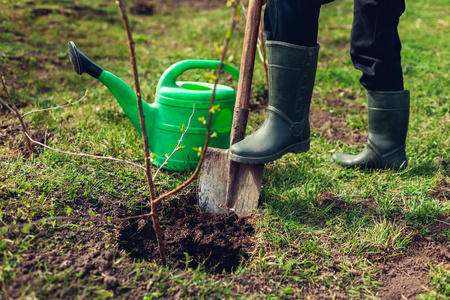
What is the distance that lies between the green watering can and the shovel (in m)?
0.18

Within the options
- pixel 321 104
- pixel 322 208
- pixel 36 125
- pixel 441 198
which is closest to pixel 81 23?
pixel 36 125

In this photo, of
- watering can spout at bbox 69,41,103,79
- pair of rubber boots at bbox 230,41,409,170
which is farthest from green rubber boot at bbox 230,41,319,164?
watering can spout at bbox 69,41,103,79

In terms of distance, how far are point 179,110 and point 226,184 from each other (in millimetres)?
481

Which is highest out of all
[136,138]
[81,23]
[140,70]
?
[81,23]

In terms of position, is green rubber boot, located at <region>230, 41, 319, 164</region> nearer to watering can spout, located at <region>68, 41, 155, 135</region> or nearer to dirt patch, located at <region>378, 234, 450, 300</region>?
watering can spout, located at <region>68, 41, 155, 135</region>

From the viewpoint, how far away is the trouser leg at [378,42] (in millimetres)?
1994

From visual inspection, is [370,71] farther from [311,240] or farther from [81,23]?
[81,23]

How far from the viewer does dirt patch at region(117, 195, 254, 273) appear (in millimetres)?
1732

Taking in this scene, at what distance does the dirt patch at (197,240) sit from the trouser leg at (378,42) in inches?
41.9

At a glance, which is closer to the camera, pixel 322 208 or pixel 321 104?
pixel 322 208

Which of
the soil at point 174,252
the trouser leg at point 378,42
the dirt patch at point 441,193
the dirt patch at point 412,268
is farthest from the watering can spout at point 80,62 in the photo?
the dirt patch at point 441,193

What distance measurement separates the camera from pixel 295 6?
1802 mm

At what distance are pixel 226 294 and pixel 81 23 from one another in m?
4.58

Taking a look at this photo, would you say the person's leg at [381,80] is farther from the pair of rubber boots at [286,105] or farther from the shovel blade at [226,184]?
the shovel blade at [226,184]
